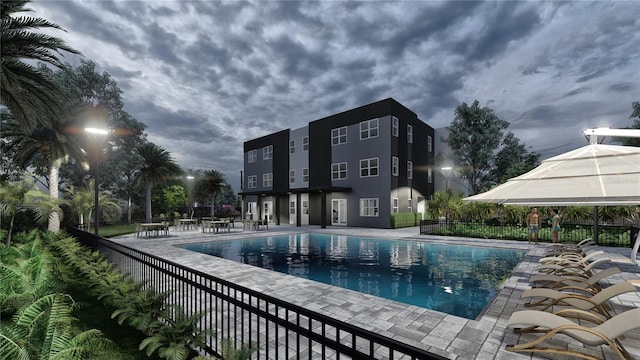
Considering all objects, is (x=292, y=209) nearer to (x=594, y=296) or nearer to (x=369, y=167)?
(x=369, y=167)

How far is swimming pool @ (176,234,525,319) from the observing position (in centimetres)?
773

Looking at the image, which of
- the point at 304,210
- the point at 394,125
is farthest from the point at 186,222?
the point at 394,125

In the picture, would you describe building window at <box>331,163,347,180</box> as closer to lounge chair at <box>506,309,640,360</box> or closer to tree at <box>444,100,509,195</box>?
tree at <box>444,100,509,195</box>

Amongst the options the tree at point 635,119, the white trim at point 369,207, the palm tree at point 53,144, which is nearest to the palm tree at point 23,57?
the palm tree at point 53,144

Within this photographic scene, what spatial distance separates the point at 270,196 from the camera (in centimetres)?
3541

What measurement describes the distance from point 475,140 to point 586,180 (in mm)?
29157

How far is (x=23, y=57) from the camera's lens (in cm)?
1009

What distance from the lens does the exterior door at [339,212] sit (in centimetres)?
2850

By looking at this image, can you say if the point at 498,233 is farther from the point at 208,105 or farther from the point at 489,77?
the point at 208,105

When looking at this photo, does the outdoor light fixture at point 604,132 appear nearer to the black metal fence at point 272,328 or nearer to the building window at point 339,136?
the black metal fence at point 272,328

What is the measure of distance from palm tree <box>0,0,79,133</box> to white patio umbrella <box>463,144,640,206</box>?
592 inches

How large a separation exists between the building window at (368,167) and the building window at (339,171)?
205 cm

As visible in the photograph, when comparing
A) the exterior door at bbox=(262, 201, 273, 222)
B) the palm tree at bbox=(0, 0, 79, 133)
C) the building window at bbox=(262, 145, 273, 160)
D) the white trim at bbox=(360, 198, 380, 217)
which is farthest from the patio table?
the white trim at bbox=(360, 198, 380, 217)

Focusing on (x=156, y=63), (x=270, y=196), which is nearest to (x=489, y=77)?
(x=156, y=63)
